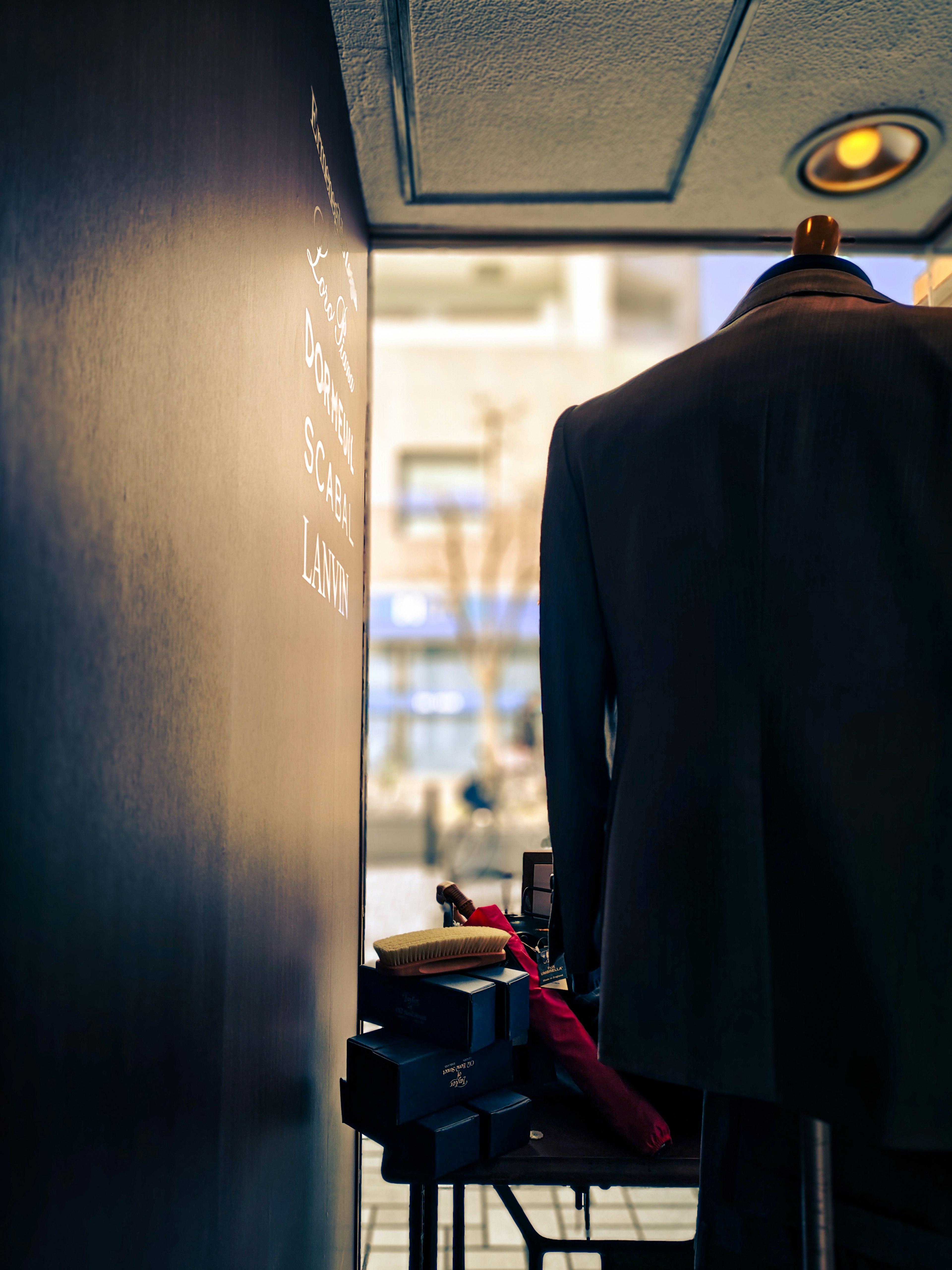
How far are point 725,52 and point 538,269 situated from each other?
44.0 feet

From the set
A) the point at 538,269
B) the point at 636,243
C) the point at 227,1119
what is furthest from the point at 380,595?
the point at 227,1119

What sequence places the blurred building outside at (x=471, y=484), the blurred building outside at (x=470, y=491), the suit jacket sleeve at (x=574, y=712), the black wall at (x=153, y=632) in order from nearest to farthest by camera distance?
1. the black wall at (x=153, y=632)
2. the suit jacket sleeve at (x=574, y=712)
3. the blurred building outside at (x=470, y=491)
4. the blurred building outside at (x=471, y=484)

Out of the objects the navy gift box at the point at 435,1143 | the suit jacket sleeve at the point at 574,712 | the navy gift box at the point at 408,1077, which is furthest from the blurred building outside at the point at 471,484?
the suit jacket sleeve at the point at 574,712

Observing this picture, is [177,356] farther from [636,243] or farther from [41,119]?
[636,243]

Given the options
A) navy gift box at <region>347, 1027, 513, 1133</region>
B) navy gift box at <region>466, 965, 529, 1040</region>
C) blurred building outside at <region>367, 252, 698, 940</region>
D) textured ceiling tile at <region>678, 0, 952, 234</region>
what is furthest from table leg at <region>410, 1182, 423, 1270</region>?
blurred building outside at <region>367, 252, 698, 940</region>

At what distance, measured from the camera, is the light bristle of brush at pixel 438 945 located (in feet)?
4.30

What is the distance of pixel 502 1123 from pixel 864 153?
7.73 ft

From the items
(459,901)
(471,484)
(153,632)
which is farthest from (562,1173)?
(471,484)

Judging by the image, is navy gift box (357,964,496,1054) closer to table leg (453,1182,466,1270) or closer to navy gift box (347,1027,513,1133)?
navy gift box (347,1027,513,1133)

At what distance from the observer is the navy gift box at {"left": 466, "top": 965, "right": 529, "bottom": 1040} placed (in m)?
1.30

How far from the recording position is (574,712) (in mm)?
1028

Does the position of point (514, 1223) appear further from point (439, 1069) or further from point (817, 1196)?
point (817, 1196)

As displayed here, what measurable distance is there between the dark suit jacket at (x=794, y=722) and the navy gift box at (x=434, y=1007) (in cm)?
41

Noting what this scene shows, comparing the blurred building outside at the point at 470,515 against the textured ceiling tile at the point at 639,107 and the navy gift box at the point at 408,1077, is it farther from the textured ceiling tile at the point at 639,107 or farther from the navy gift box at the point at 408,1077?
the textured ceiling tile at the point at 639,107
